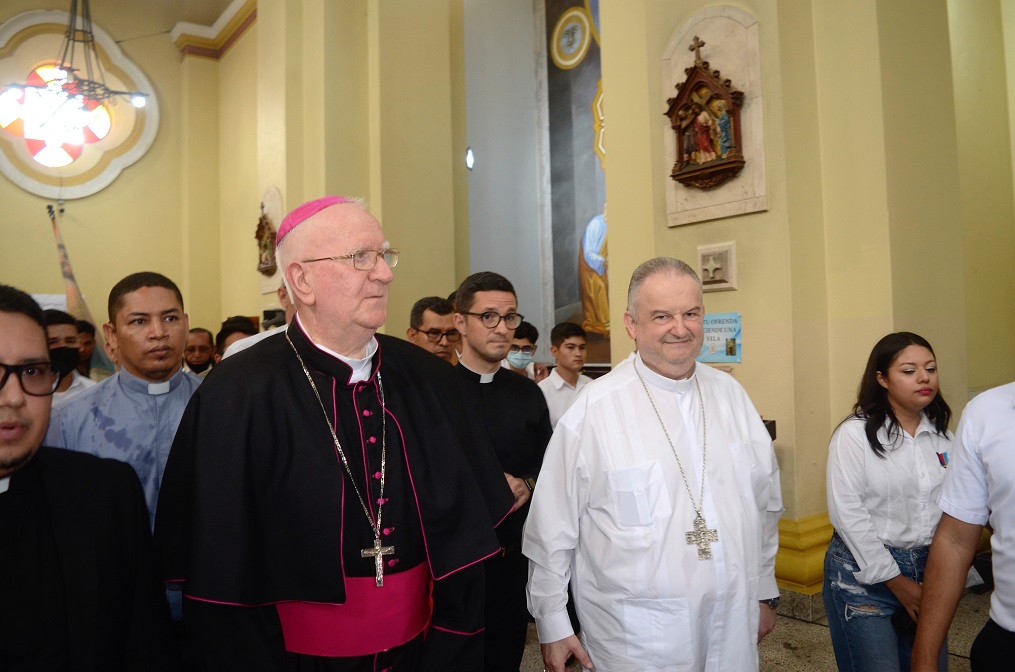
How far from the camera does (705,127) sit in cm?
478

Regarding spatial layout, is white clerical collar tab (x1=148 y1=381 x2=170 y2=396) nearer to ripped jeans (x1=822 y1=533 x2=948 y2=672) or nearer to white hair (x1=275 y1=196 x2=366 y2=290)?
white hair (x1=275 y1=196 x2=366 y2=290)

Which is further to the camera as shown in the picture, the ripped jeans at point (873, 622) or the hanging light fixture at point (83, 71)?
the hanging light fixture at point (83, 71)

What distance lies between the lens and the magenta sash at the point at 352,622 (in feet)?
6.48

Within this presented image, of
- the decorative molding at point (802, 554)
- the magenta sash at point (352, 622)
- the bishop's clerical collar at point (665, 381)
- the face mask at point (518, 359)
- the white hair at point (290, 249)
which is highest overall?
the white hair at point (290, 249)

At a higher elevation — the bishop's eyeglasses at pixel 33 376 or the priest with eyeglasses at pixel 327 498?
the bishop's eyeglasses at pixel 33 376

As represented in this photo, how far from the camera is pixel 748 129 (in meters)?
4.64

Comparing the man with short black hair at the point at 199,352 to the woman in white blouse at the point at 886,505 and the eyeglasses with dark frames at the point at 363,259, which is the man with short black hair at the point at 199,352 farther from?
the woman in white blouse at the point at 886,505

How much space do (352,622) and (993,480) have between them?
1670 millimetres

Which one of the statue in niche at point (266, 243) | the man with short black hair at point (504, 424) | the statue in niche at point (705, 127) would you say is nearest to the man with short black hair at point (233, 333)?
the statue in niche at point (266, 243)

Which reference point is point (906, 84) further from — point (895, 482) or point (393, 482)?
point (393, 482)

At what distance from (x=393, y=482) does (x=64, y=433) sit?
53.9 inches

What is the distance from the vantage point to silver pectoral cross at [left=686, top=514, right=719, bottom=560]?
2361 millimetres

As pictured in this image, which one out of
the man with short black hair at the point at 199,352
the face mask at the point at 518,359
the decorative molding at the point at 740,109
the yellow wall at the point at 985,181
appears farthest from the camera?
the man with short black hair at the point at 199,352

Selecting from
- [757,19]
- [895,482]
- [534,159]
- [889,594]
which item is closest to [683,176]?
[757,19]
